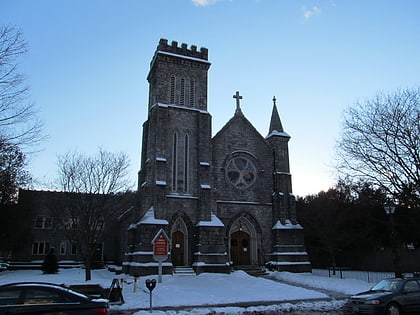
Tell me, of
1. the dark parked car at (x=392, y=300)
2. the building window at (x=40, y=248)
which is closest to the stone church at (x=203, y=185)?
the dark parked car at (x=392, y=300)

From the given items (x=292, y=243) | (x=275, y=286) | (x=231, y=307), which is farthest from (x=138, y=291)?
(x=292, y=243)

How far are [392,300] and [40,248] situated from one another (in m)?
38.3

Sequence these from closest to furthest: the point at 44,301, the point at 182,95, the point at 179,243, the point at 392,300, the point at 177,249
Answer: the point at 44,301, the point at 392,300, the point at 177,249, the point at 179,243, the point at 182,95

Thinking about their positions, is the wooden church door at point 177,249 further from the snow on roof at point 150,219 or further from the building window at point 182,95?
the building window at point 182,95

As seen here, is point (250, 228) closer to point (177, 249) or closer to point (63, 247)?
point (177, 249)

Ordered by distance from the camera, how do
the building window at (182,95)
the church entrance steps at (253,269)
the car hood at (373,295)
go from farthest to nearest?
the building window at (182,95)
the church entrance steps at (253,269)
the car hood at (373,295)

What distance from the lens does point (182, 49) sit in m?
29.6

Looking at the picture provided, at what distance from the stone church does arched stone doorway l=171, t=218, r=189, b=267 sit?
69mm

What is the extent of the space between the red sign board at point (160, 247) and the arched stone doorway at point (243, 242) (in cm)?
790

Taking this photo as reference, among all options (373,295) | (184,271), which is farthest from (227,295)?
(184,271)

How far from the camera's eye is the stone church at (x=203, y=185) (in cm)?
2466

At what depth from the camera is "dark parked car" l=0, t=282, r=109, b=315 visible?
7328 mm

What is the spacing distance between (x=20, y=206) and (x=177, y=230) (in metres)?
17.5

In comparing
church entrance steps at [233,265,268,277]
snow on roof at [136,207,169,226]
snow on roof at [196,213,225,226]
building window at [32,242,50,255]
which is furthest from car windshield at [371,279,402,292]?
building window at [32,242,50,255]
